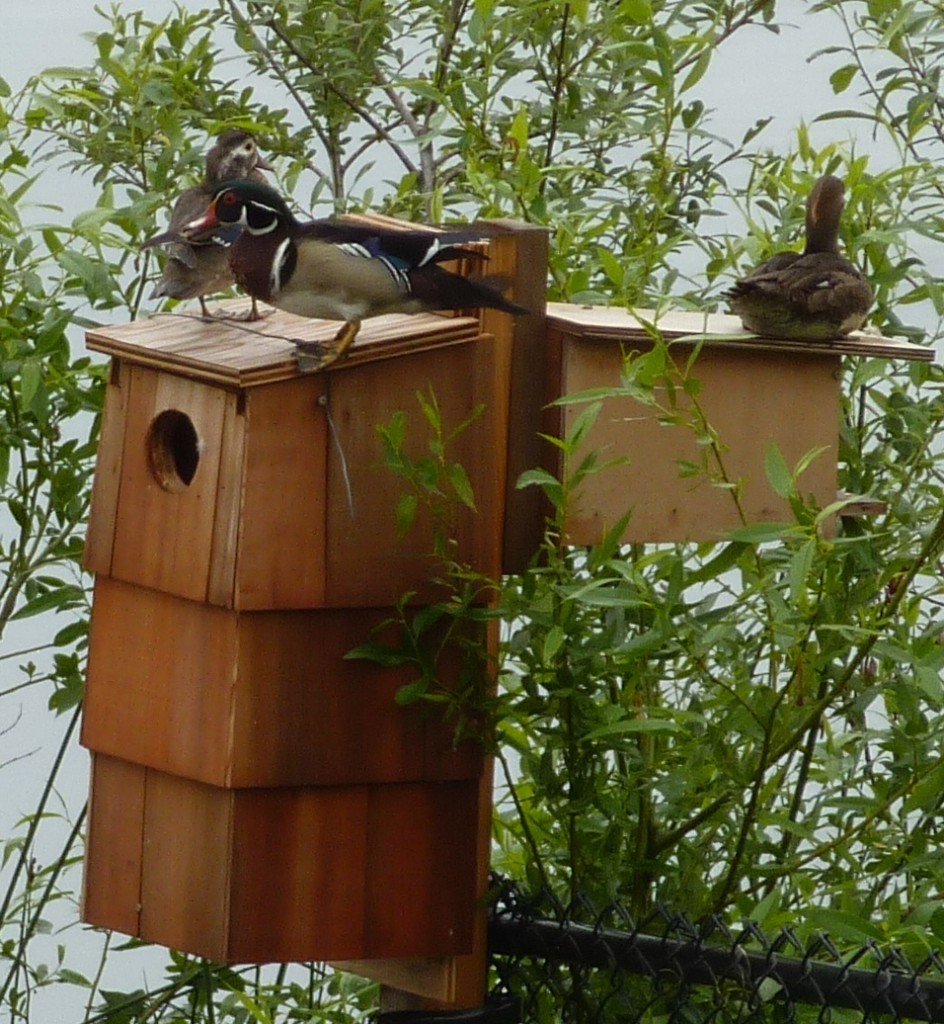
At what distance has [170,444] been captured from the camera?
1.97 meters

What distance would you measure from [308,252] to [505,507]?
1.23 feet

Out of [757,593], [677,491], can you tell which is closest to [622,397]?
→ [677,491]

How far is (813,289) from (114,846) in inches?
34.9

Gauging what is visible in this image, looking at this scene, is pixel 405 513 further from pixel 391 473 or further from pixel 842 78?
pixel 842 78

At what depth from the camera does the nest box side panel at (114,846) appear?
78.1 inches

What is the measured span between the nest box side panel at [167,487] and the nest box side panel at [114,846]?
213 millimetres

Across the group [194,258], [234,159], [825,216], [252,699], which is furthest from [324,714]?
[234,159]

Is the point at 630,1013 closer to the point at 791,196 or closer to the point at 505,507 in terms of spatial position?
the point at 505,507

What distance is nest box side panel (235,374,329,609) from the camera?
180cm

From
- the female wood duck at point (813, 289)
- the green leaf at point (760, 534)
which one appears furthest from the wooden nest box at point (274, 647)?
the green leaf at point (760, 534)

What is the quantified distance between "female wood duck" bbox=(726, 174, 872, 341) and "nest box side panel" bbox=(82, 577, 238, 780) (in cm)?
59

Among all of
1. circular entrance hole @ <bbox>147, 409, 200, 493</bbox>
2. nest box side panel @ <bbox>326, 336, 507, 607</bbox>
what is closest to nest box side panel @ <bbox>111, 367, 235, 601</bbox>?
circular entrance hole @ <bbox>147, 409, 200, 493</bbox>

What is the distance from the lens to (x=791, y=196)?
233cm

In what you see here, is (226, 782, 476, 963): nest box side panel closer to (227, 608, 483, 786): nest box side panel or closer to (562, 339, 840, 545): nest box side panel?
(227, 608, 483, 786): nest box side panel
